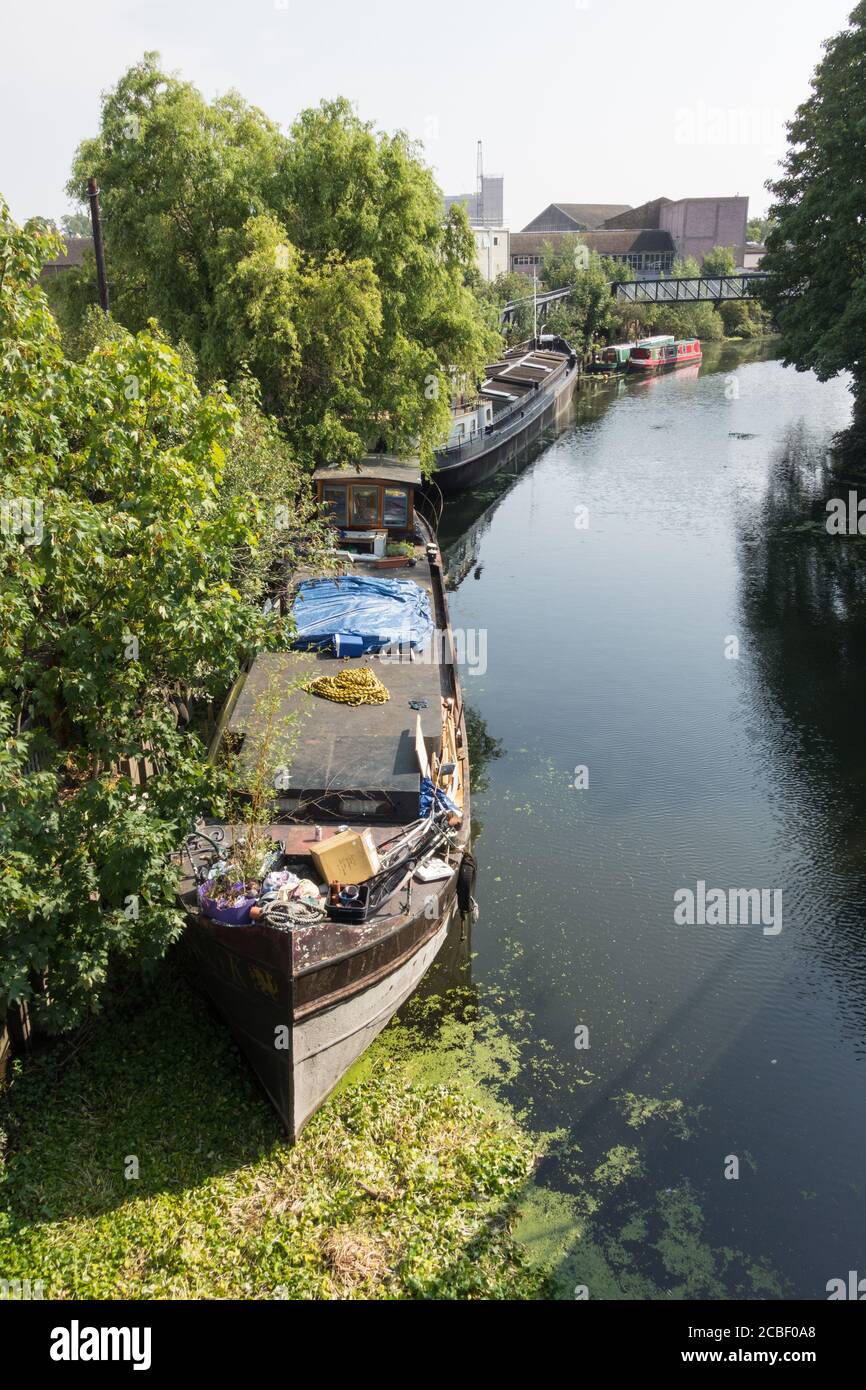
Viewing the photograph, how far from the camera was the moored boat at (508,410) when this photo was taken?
145 feet

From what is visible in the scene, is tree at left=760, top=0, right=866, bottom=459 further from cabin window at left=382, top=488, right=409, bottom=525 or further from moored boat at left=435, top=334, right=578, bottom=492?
cabin window at left=382, top=488, right=409, bottom=525

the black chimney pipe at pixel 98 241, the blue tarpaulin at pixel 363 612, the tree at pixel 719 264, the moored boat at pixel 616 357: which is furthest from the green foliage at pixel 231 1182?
the tree at pixel 719 264

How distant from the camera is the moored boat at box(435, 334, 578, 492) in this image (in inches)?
1746

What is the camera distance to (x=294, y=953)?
446 inches

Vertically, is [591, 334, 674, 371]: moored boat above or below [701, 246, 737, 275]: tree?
below

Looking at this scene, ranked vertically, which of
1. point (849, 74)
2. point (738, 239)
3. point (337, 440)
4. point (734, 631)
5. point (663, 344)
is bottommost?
point (734, 631)

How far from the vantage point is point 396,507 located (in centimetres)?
2573

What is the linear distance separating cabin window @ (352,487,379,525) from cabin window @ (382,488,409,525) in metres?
0.25

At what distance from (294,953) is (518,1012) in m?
4.26

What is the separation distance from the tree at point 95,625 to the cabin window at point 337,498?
12.6m

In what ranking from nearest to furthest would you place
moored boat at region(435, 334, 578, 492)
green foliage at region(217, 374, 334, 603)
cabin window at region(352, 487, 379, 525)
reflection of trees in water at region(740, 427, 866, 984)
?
reflection of trees in water at region(740, 427, 866, 984)
green foliage at region(217, 374, 334, 603)
cabin window at region(352, 487, 379, 525)
moored boat at region(435, 334, 578, 492)

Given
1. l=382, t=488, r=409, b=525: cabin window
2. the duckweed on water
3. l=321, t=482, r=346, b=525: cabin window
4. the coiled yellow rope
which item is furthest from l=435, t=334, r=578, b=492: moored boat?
the duckweed on water
